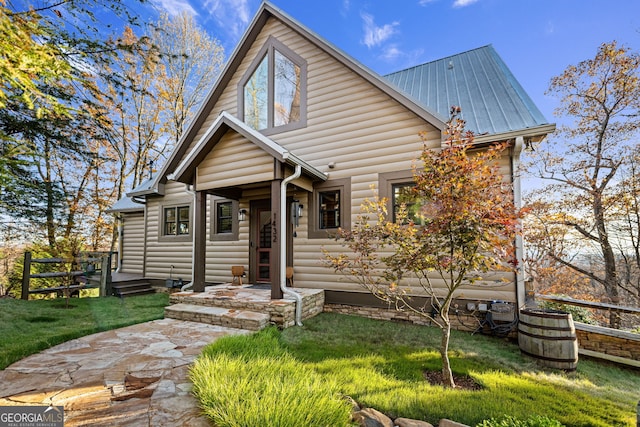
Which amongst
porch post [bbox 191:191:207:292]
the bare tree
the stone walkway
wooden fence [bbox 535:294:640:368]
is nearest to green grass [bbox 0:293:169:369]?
the stone walkway

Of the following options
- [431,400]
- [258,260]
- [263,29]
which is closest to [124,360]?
[431,400]

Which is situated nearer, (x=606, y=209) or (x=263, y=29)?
(x=263, y=29)

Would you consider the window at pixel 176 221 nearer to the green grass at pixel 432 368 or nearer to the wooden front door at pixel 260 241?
the wooden front door at pixel 260 241

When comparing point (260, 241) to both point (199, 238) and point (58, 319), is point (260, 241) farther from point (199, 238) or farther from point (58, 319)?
point (58, 319)

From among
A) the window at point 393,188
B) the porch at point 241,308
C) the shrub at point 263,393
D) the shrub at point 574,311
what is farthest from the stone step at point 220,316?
the shrub at point 574,311

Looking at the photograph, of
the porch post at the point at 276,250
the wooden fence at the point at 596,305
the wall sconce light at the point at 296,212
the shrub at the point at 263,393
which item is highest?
the wall sconce light at the point at 296,212

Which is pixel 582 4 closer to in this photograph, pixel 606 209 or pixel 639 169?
pixel 639 169

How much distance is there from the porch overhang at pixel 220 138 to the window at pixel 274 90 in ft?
6.04

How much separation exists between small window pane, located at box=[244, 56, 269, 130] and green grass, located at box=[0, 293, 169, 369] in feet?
18.6

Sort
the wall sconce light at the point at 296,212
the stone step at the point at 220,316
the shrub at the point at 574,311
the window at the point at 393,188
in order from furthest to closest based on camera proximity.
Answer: the wall sconce light at the point at 296,212 → the shrub at the point at 574,311 → the window at the point at 393,188 → the stone step at the point at 220,316

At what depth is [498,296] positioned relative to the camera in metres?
5.32

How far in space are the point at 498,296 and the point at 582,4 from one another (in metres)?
8.26

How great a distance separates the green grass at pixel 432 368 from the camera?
107 inches

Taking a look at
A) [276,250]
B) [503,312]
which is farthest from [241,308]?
[503,312]
